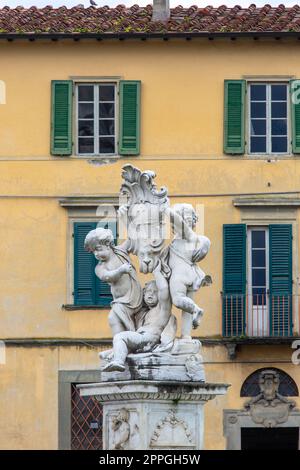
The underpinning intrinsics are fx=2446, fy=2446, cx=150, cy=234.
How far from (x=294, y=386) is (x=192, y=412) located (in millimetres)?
20642

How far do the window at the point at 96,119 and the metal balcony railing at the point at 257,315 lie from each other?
165 inches

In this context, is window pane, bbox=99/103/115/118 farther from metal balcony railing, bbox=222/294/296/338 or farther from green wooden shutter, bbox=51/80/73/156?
metal balcony railing, bbox=222/294/296/338

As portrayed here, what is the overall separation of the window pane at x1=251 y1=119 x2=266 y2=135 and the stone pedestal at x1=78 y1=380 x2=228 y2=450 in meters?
20.9

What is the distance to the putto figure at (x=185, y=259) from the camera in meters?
31.5

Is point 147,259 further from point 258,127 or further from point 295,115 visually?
point 258,127

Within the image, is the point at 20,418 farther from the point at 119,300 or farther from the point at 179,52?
the point at 119,300

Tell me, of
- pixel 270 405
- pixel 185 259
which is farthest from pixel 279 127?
pixel 185 259

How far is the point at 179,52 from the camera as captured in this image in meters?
51.9

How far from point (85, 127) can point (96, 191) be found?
1376 millimetres

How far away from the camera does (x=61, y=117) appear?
169 ft

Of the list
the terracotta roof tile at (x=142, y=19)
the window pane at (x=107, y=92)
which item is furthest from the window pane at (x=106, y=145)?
the terracotta roof tile at (x=142, y=19)

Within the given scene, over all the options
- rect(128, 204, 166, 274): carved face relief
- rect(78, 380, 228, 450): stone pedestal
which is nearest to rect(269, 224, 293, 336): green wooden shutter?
rect(128, 204, 166, 274): carved face relief
